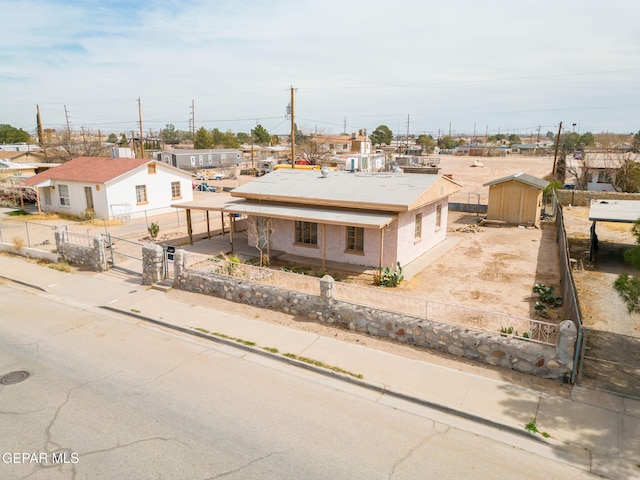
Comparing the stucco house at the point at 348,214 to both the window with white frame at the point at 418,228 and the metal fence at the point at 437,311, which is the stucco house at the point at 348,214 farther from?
the metal fence at the point at 437,311

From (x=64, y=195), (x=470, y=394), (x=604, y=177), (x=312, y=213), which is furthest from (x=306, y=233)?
(x=604, y=177)

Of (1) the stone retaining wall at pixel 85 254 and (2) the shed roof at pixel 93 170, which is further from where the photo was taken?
(2) the shed roof at pixel 93 170

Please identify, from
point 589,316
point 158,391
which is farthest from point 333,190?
point 158,391

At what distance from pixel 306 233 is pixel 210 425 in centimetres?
1277

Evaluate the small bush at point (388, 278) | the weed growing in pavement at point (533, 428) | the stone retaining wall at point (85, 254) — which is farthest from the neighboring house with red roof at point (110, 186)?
the weed growing in pavement at point (533, 428)

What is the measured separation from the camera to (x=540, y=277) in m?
17.4

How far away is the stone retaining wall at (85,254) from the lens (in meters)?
18.4

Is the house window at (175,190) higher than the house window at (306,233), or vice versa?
the house window at (175,190)

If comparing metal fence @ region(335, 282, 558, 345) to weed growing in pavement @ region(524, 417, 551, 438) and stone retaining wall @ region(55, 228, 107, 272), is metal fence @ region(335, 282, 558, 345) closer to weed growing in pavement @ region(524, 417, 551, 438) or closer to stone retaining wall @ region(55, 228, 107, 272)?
weed growing in pavement @ region(524, 417, 551, 438)

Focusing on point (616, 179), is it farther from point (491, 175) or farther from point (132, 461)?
point (132, 461)

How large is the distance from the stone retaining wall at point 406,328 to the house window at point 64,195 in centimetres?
2188

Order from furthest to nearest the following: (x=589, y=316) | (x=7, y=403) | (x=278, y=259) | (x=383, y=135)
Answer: (x=383, y=135) → (x=278, y=259) → (x=589, y=316) → (x=7, y=403)

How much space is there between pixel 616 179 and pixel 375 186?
3154cm

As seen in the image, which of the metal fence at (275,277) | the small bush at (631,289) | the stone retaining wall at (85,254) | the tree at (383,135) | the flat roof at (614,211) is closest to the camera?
the small bush at (631,289)
